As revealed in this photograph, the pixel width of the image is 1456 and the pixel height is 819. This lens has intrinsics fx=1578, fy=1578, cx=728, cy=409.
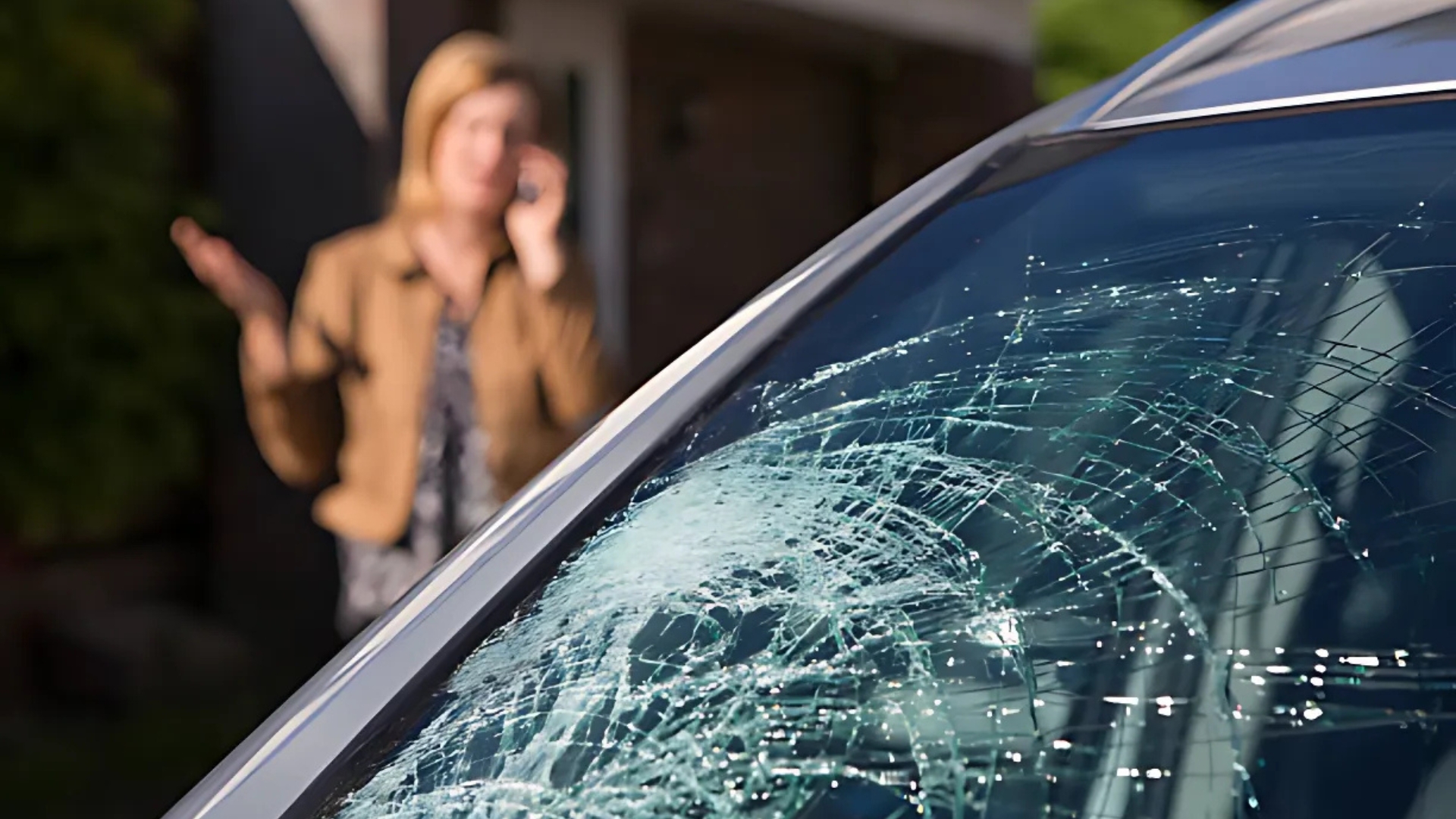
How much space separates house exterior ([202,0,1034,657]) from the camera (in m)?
5.77

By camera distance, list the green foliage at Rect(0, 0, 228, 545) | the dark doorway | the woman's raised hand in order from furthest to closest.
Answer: the dark doorway, the green foliage at Rect(0, 0, 228, 545), the woman's raised hand

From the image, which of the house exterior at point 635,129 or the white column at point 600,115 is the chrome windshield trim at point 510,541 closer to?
the house exterior at point 635,129

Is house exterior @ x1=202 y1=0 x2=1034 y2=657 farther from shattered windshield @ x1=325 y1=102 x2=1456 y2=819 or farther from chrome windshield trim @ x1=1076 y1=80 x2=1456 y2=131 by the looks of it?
shattered windshield @ x1=325 y1=102 x2=1456 y2=819

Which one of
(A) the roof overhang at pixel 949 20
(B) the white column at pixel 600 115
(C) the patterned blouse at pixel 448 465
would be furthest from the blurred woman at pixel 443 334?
(A) the roof overhang at pixel 949 20

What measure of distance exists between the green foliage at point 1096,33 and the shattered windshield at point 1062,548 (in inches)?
353


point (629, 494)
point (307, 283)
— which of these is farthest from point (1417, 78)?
point (307, 283)

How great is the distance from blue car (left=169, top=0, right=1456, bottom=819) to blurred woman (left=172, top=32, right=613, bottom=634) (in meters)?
1.52

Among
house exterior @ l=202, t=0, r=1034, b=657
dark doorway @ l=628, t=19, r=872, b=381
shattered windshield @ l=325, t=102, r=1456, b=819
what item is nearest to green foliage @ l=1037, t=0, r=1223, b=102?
house exterior @ l=202, t=0, r=1034, b=657

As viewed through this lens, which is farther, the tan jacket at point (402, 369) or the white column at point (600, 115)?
the white column at point (600, 115)

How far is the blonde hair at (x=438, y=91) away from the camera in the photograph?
9.62 feet

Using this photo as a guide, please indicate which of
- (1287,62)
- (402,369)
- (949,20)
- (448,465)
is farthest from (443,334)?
(949,20)

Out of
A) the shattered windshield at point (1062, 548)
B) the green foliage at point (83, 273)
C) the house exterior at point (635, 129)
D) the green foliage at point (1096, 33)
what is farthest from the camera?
the green foliage at point (1096, 33)

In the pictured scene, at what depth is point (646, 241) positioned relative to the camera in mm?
8102

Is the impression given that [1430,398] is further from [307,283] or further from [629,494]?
[307,283]
